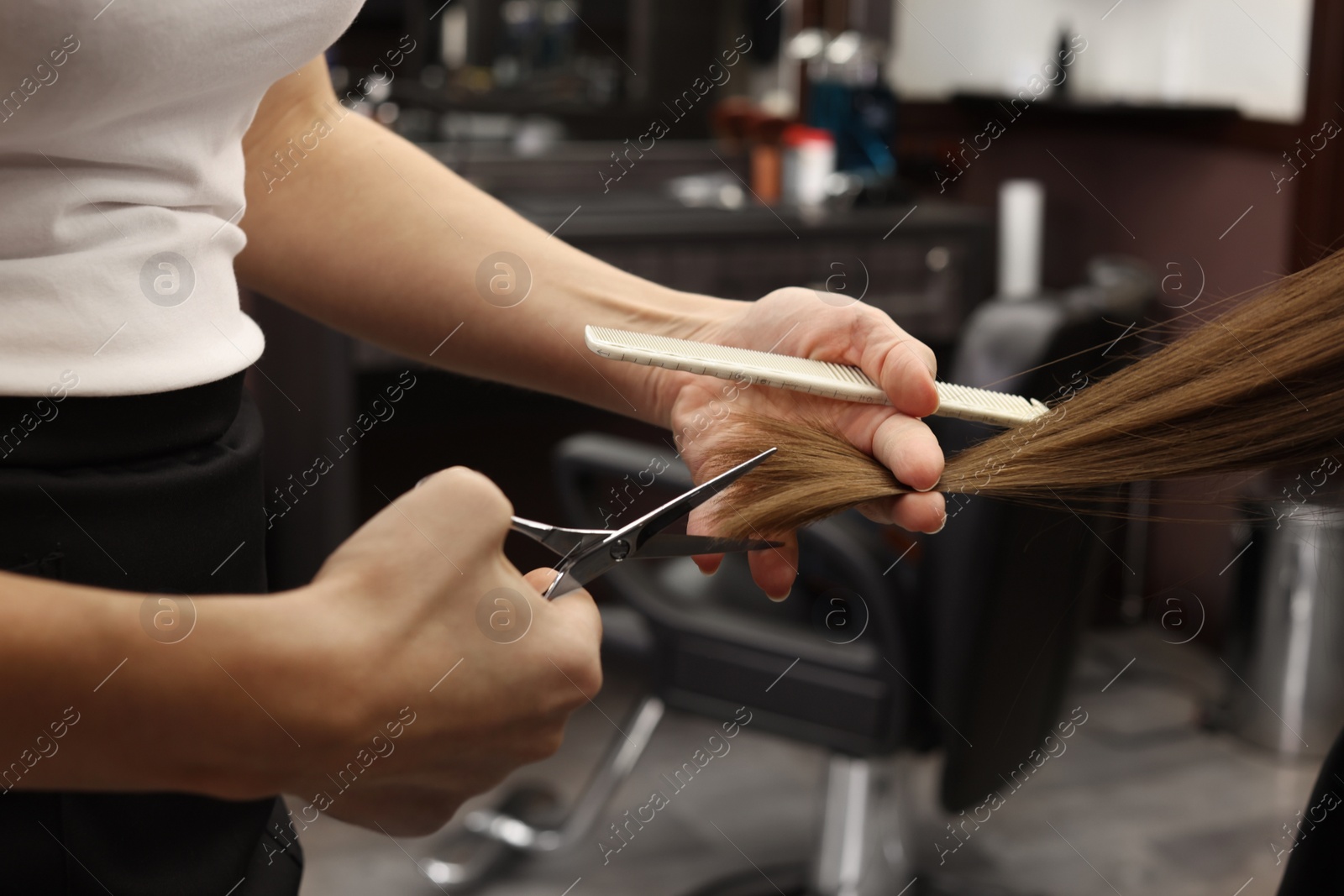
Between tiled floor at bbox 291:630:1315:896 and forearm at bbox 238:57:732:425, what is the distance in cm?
103

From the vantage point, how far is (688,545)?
60 cm

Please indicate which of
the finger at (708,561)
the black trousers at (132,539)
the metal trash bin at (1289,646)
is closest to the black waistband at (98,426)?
the black trousers at (132,539)

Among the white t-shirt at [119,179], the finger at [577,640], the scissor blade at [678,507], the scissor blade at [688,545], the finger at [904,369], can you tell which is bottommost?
the scissor blade at [688,545]

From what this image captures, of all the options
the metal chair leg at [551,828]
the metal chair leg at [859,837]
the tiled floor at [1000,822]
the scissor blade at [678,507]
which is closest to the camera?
Result: the scissor blade at [678,507]

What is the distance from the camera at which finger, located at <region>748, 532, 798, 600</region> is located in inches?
25.5

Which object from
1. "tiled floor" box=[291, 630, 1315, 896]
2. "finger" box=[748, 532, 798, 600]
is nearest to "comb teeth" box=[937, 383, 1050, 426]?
"finger" box=[748, 532, 798, 600]

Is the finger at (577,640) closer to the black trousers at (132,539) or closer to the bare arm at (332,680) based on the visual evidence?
the bare arm at (332,680)

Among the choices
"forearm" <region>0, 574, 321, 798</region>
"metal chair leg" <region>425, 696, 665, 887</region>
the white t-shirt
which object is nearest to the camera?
"forearm" <region>0, 574, 321, 798</region>

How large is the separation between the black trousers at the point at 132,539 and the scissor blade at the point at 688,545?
0.20m

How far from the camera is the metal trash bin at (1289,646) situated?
214 centimetres

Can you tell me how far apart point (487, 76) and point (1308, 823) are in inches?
96.9

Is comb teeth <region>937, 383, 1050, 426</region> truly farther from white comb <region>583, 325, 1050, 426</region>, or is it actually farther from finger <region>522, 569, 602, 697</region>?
finger <region>522, 569, 602, 697</region>

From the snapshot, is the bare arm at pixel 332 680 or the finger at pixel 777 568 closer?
the bare arm at pixel 332 680

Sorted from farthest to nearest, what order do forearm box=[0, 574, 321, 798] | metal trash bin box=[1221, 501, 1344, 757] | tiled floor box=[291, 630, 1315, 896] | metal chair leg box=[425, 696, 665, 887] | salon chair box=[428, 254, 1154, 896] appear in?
metal trash bin box=[1221, 501, 1344, 757] < tiled floor box=[291, 630, 1315, 896] < metal chair leg box=[425, 696, 665, 887] < salon chair box=[428, 254, 1154, 896] < forearm box=[0, 574, 321, 798]
